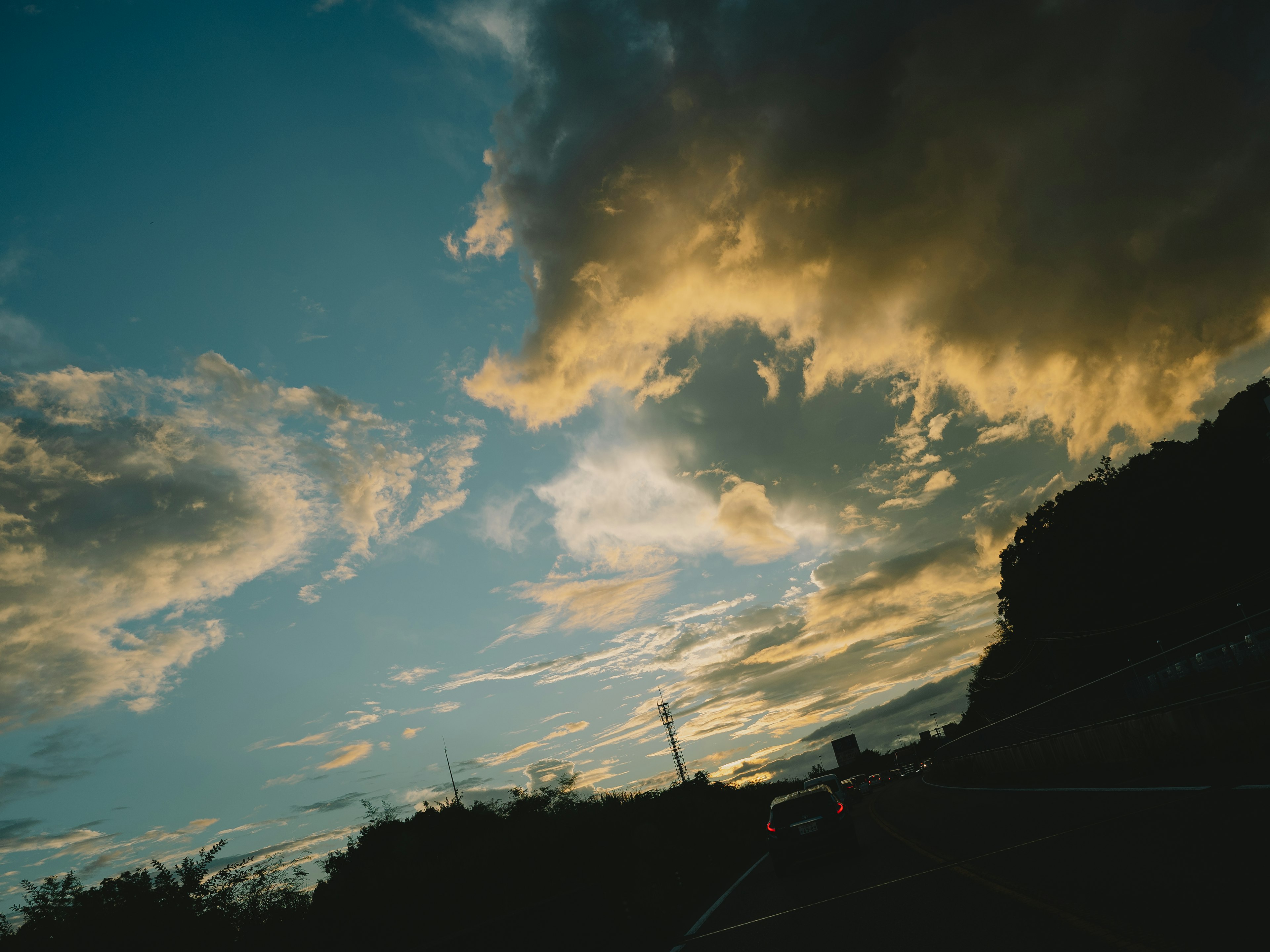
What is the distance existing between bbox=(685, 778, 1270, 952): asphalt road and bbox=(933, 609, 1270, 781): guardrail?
2.61 m

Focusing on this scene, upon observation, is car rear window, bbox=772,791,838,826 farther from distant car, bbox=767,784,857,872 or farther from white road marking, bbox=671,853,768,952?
white road marking, bbox=671,853,768,952

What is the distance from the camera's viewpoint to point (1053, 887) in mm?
7367

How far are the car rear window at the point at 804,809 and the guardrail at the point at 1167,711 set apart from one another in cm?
731

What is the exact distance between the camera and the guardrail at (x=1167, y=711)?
1388cm

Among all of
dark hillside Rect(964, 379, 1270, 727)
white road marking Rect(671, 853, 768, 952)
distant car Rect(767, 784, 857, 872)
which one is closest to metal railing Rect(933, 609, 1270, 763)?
distant car Rect(767, 784, 857, 872)

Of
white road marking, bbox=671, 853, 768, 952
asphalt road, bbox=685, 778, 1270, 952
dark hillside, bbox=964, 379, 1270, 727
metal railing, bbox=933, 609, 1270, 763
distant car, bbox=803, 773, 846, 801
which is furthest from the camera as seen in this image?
dark hillside, bbox=964, 379, 1270, 727

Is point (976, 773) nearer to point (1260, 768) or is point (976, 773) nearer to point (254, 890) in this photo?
point (1260, 768)

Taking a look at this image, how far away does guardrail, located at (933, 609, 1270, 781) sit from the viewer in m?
13.9

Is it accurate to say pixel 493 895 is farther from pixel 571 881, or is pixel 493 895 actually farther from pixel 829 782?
pixel 829 782

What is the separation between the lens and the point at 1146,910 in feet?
19.0

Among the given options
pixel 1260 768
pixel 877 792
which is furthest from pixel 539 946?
pixel 877 792

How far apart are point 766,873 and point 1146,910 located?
1418cm

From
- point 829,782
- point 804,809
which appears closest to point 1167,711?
point 804,809

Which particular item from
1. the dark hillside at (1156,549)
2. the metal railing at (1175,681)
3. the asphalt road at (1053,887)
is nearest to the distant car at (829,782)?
the metal railing at (1175,681)
